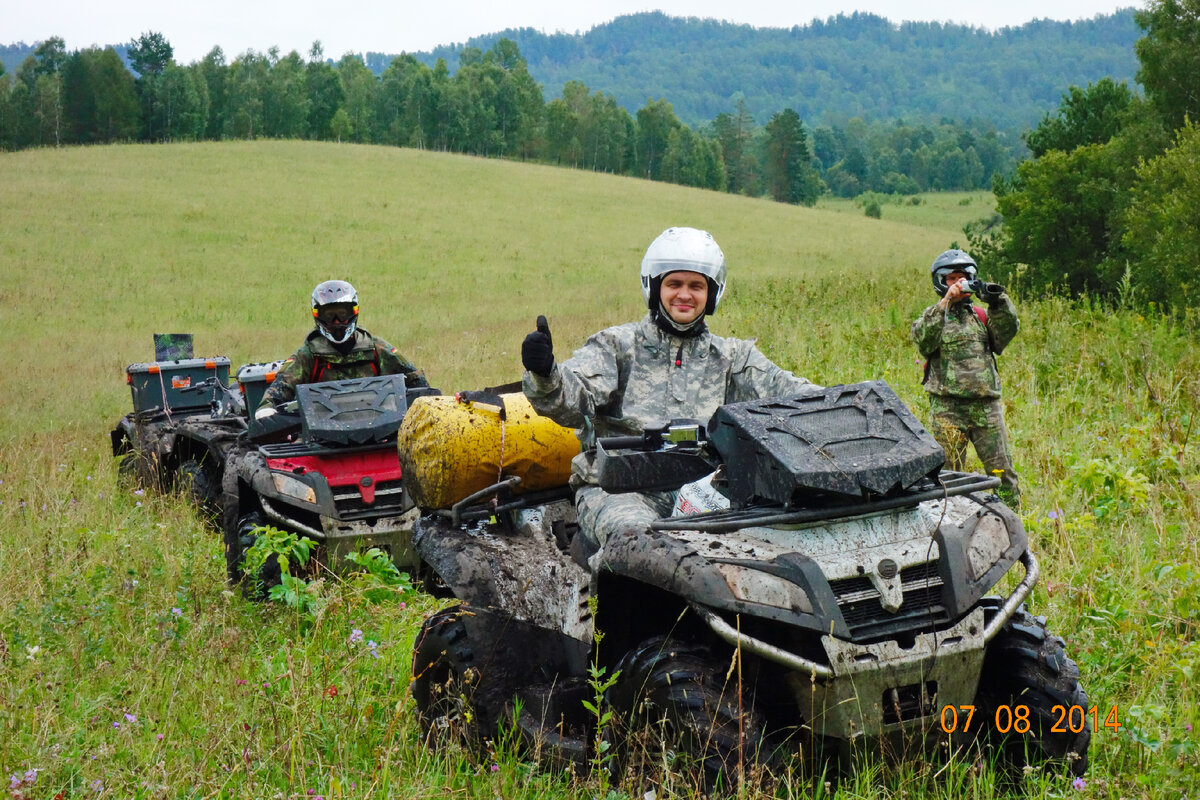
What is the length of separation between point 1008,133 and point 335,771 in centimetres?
20403

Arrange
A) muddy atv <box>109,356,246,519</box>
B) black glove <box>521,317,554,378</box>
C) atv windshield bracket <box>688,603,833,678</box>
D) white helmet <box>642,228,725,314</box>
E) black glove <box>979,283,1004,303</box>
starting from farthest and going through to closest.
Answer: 1. muddy atv <box>109,356,246,519</box>
2. black glove <box>979,283,1004,303</box>
3. white helmet <box>642,228,725,314</box>
4. black glove <box>521,317,554,378</box>
5. atv windshield bracket <box>688,603,833,678</box>

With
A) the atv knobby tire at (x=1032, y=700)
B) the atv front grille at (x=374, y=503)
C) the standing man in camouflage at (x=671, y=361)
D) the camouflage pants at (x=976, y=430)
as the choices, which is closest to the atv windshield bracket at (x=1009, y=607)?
the atv knobby tire at (x=1032, y=700)

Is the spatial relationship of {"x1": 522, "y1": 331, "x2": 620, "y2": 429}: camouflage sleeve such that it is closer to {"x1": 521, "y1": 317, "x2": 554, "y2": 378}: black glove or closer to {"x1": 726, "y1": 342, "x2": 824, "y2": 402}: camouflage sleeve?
{"x1": 521, "y1": 317, "x2": 554, "y2": 378}: black glove

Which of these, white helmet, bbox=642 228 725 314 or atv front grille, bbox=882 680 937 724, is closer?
atv front grille, bbox=882 680 937 724

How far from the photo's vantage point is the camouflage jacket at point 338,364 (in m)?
8.24

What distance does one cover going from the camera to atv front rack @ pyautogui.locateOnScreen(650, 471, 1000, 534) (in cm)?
328

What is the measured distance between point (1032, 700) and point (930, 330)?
17.0ft

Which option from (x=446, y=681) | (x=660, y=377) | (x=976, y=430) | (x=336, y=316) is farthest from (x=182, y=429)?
(x=976, y=430)

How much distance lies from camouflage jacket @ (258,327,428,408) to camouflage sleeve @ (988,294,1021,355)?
429cm

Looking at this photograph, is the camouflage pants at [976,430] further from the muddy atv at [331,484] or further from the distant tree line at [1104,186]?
the distant tree line at [1104,186]

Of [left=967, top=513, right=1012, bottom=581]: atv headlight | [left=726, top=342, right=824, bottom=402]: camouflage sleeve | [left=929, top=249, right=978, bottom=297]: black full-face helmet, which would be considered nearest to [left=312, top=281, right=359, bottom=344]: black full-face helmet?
[left=726, top=342, right=824, bottom=402]: camouflage sleeve

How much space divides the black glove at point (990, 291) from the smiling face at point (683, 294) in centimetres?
354

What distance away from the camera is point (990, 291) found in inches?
295

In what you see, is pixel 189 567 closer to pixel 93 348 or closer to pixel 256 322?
pixel 93 348
